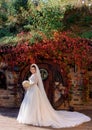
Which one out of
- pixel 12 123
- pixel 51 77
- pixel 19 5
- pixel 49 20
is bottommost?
pixel 12 123

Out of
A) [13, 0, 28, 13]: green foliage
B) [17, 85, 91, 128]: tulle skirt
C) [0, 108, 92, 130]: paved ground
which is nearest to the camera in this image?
[0, 108, 92, 130]: paved ground

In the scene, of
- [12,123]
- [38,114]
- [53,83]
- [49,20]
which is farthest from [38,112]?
[49,20]

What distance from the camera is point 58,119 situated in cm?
940

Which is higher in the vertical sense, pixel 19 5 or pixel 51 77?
pixel 19 5

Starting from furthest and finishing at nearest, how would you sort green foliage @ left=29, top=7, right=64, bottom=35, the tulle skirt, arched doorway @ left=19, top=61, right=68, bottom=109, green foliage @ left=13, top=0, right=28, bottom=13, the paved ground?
green foliage @ left=13, top=0, right=28, bottom=13 < green foliage @ left=29, top=7, right=64, bottom=35 < arched doorway @ left=19, top=61, right=68, bottom=109 < the tulle skirt < the paved ground

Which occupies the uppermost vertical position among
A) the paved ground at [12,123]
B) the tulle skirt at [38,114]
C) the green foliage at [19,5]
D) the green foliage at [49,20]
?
the green foliage at [19,5]

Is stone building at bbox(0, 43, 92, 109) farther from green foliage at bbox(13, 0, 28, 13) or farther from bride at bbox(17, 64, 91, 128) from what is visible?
green foliage at bbox(13, 0, 28, 13)

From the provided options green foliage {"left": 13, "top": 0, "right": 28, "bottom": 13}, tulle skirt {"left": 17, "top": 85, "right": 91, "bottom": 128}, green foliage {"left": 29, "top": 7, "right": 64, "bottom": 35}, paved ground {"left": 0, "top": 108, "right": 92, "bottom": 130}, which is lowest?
paved ground {"left": 0, "top": 108, "right": 92, "bottom": 130}

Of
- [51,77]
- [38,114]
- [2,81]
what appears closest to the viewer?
[38,114]

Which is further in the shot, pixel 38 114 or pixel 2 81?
pixel 2 81

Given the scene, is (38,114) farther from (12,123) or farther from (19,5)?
(19,5)

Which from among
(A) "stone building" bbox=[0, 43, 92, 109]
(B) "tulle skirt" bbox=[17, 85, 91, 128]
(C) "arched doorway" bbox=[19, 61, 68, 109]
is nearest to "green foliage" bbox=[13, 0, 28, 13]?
(A) "stone building" bbox=[0, 43, 92, 109]

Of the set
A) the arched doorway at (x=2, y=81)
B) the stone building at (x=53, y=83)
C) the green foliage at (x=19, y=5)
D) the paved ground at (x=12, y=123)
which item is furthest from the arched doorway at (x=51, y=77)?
the green foliage at (x=19, y=5)

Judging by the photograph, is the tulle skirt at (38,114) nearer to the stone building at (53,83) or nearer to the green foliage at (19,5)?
the stone building at (53,83)
